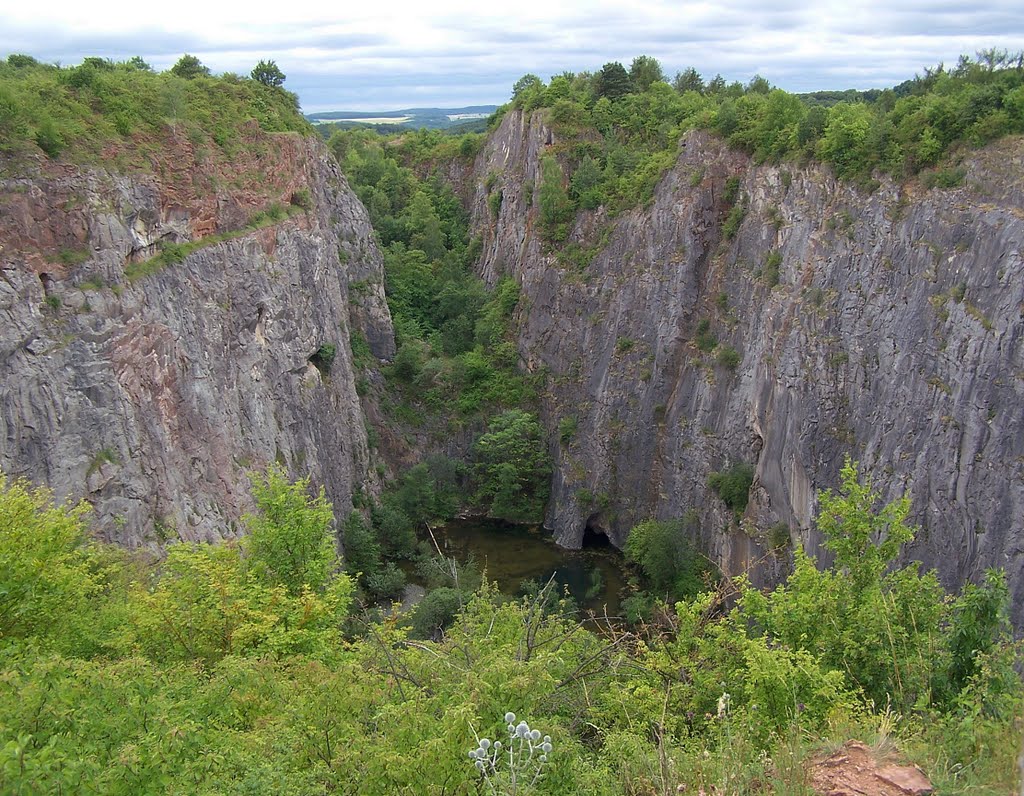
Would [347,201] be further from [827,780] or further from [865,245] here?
[827,780]

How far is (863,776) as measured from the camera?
6.74m

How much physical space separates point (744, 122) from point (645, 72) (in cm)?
1518

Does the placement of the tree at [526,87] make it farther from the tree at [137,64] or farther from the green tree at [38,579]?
the green tree at [38,579]

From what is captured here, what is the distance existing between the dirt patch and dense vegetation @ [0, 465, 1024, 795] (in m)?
0.18

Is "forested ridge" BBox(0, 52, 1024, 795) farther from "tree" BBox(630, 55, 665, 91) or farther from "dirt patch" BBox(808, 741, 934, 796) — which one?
"tree" BBox(630, 55, 665, 91)

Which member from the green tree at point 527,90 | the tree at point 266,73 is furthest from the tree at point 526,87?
the tree at point 266,73

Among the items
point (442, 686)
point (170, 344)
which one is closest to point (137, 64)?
point (170, 344)

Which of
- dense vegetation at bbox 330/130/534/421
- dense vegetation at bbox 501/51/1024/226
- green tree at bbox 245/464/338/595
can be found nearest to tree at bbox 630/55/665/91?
dense vegetation at bbox 501/51/1024/226

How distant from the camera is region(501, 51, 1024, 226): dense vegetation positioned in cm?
2223

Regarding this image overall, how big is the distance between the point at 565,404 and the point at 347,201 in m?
15.9

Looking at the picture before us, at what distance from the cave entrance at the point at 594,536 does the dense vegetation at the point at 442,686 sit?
23757 millimetres

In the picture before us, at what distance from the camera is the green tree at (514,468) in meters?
39.4

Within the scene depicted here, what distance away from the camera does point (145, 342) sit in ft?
74.4

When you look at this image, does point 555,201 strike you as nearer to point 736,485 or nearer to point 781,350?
point 781,350
